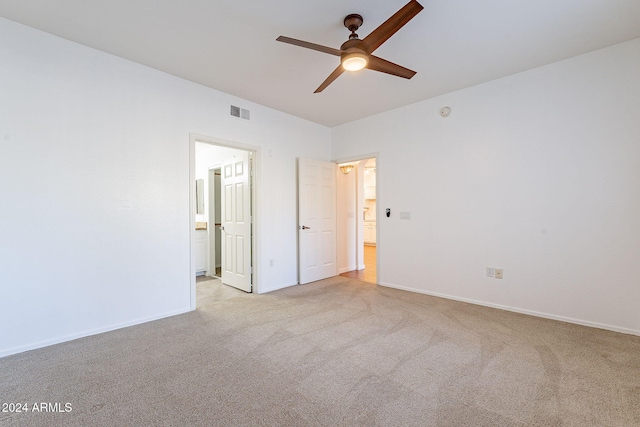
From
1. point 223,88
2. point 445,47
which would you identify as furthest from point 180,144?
point 445,47

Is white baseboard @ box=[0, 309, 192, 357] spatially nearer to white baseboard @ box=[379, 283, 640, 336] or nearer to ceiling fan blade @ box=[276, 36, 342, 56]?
ceiling fan blade @ box=[276, 36, 342, 56]

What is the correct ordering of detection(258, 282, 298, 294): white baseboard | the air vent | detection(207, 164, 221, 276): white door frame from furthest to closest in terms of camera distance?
detection(207, 164, 221, 276): white door frame
detection(258, 282, 298, 294): white baseboard
the air vent

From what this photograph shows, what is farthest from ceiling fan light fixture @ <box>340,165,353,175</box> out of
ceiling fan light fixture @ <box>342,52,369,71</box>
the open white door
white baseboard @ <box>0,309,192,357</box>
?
white baseboard @ <box>0,309,192,357</box>

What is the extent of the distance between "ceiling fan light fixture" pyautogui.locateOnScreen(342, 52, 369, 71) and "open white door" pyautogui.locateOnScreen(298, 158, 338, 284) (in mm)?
2366

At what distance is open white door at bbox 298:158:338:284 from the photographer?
15.2 feet

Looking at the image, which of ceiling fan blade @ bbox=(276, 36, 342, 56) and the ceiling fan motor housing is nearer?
ceiling fan blade @ bbox=(276, 36, 342, 56)

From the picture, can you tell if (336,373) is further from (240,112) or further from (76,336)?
(240,112)

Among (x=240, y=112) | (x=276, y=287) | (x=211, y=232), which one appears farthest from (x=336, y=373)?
(x=211, y=232)

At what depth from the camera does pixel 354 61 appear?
2.26 metres

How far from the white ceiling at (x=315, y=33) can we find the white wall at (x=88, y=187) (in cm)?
26

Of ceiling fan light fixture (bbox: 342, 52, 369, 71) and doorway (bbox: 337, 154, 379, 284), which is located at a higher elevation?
ceiling fan light fixture (bbox: 342, 52, 369, 71)

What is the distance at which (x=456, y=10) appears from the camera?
7.28 ft

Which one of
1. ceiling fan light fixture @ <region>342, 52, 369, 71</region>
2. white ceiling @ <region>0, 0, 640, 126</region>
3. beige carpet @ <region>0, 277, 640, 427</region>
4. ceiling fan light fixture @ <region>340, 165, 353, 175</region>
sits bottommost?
beige carpet @ <region>0, 277, 640, 427</region>

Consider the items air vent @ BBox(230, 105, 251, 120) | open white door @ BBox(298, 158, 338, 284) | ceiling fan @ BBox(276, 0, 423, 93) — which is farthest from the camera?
open white door @ BBox(298, 158, 338, 284)
